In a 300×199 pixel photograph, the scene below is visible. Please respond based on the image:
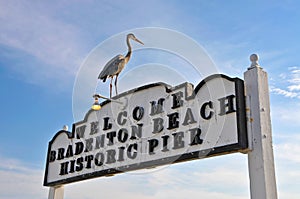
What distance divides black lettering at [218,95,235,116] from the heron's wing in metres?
2.30

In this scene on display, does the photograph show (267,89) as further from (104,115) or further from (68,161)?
(68,161)

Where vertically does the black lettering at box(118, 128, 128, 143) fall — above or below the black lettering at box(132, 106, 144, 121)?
below

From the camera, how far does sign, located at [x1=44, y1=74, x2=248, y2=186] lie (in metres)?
5.35

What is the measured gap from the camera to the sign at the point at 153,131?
5.35 meters

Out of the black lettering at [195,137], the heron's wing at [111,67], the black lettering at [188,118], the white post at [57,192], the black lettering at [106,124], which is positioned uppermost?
the heron's wing at [111,67]

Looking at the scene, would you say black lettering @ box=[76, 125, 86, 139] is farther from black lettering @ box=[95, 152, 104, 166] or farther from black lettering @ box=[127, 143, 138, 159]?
black lettering @ box=[127, 143, 138, 159]

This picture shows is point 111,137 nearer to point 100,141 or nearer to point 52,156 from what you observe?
point 100,141

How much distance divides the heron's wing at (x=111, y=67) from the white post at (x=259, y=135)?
2.50 meters

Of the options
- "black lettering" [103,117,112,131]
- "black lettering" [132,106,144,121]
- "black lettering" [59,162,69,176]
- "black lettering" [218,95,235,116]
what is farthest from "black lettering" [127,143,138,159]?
"black lettering" [59,162,69,176]

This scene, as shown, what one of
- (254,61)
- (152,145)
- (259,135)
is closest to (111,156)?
(152,145)

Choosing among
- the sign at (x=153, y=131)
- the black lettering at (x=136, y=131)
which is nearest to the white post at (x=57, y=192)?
the sign at (x=153, y=131)

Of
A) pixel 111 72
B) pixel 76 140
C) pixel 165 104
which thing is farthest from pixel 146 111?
pixel 76 140

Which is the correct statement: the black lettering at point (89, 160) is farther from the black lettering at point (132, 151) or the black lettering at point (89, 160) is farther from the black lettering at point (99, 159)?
the black lettering at point (132, 151)

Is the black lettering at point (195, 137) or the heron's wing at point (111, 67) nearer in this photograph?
the black lettering at point (195, 137)
